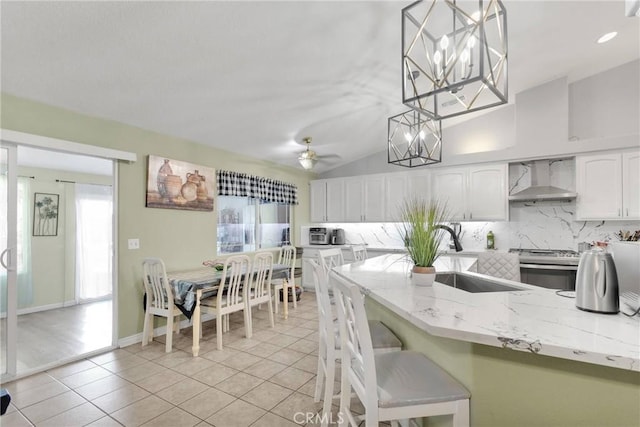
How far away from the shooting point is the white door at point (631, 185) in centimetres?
348

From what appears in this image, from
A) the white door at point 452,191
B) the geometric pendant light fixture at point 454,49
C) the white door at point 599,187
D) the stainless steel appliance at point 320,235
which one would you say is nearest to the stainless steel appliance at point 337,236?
the stainless steel appliance at point 320,235

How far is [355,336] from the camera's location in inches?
52.5

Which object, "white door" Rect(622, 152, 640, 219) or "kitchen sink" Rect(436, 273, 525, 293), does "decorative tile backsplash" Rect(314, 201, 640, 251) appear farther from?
"kitchen sink" Rect(436, 273, 525, 293)

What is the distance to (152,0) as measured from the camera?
6.15ft

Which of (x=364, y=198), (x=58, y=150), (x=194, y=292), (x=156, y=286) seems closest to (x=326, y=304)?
(x=194, y=292)

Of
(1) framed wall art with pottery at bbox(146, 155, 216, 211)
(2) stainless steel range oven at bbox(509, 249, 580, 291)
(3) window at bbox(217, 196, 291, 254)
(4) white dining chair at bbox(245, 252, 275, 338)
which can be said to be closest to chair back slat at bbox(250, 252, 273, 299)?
(4) white dining chair at bbox(245, 252, 275, 338)

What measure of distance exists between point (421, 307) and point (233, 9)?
218cm

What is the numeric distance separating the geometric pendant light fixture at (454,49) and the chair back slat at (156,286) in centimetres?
279

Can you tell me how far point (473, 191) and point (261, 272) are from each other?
3.27 meters

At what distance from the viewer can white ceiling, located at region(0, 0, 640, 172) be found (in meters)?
2.02

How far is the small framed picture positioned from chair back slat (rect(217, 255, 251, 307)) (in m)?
3.44

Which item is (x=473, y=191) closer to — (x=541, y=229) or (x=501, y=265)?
(x=541, y=229)

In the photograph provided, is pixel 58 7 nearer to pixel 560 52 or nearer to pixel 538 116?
pixel 560 52

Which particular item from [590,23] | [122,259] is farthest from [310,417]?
[590,23]
